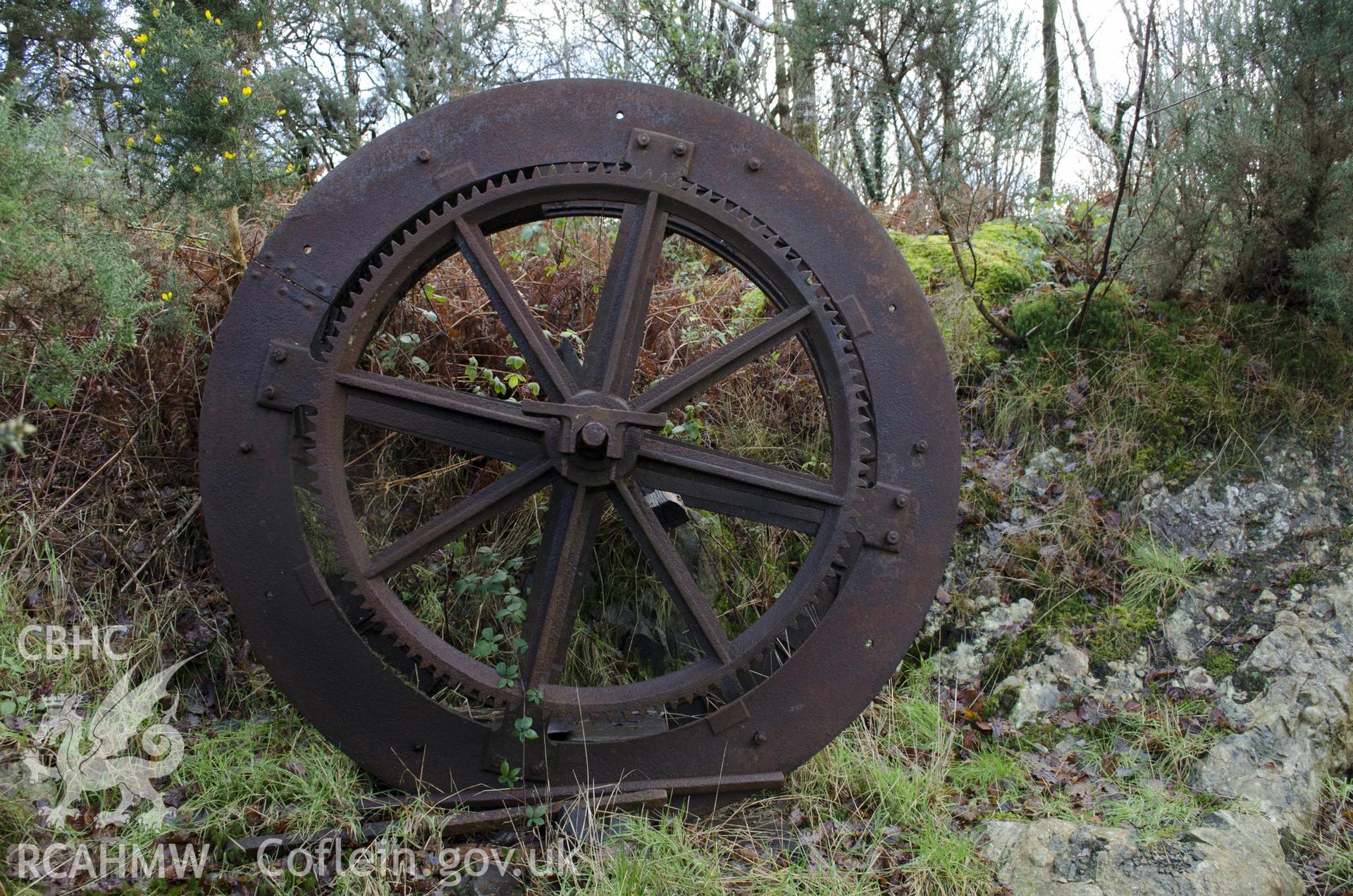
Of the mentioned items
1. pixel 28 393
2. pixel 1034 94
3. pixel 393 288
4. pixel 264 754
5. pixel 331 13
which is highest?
pixel 331 13

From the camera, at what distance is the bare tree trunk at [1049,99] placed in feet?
22.1

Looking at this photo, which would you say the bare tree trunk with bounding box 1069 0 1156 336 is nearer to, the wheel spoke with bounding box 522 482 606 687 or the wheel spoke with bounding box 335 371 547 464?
the wheel spoke with bounding box 522 482 606 687

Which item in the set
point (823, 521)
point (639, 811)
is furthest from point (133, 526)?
point (823, 521)

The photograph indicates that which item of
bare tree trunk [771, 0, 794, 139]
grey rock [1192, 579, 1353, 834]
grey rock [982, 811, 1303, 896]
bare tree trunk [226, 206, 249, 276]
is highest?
bare tree trunk [771, 0, 794, 139]

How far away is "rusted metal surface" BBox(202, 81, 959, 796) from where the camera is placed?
2836 mm

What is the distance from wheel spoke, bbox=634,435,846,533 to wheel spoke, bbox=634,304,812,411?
150mm

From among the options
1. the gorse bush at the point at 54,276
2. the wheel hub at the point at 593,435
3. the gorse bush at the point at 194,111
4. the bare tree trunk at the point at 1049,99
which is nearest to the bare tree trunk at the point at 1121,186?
the bare tree trunk at the point at 1049,99

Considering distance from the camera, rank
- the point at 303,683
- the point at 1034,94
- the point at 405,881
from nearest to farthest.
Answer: the point at 405,881 < the point at 303,683 < the point at 1034,94

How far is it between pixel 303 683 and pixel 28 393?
6.34 feet

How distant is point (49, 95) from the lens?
7.24 metres

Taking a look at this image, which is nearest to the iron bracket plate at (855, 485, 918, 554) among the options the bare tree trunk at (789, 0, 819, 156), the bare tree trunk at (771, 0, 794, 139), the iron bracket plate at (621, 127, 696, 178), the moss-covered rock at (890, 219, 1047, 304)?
the iron bracket plate at (621, 127, 696, 178)

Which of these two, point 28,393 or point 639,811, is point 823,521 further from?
point 28,393

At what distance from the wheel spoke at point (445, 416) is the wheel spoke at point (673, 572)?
1.19 ft

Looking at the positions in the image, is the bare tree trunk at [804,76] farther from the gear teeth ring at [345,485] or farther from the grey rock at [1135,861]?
the grey rock at [1135,861]
